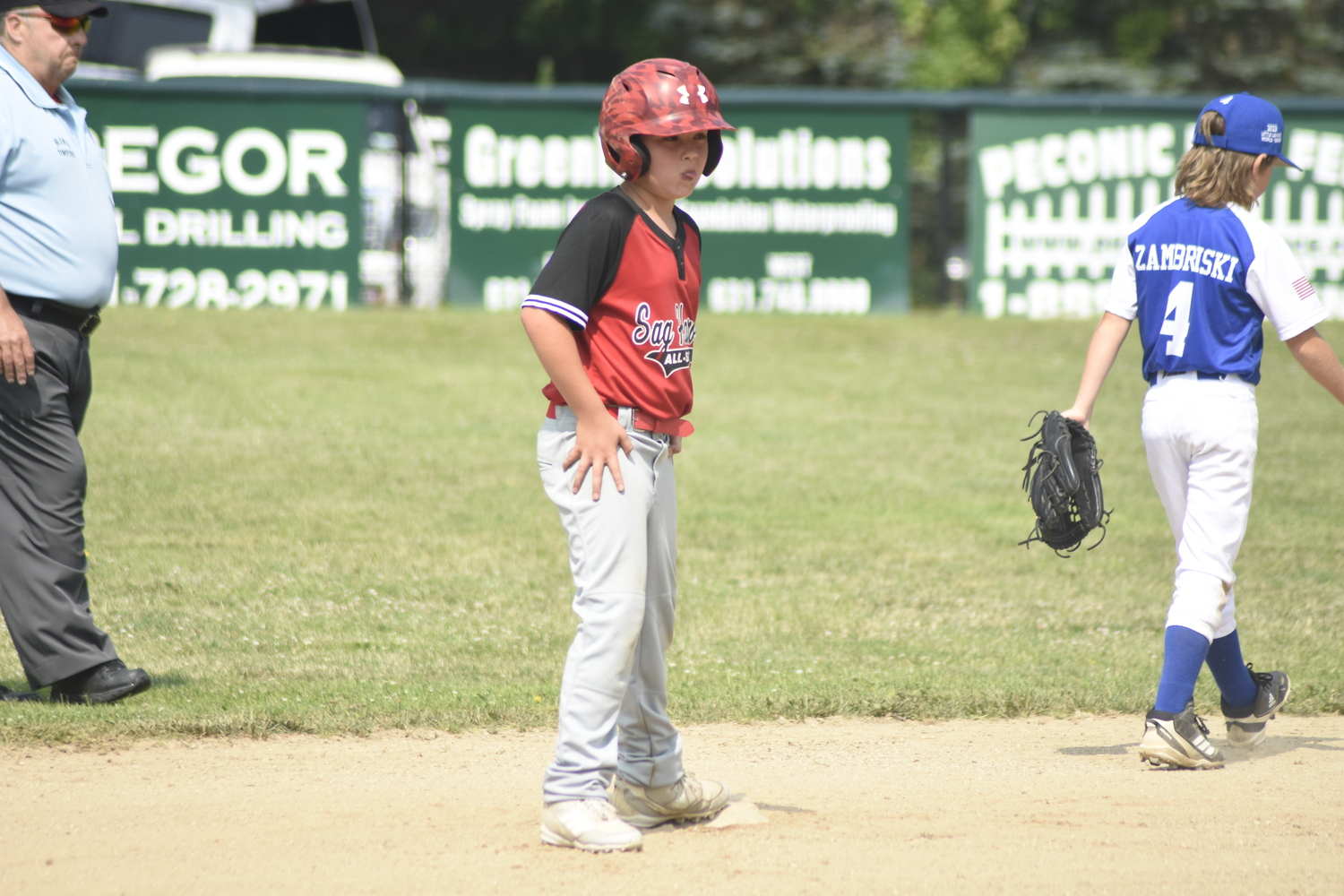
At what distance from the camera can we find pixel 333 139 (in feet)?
44.6

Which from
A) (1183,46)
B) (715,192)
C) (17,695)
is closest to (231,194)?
(715,192)

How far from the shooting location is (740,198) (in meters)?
14.1

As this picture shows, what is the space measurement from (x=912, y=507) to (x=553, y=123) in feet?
22.9

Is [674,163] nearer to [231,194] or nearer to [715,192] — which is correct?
[715,192]

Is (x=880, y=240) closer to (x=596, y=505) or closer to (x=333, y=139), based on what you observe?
(x=333, y=139)

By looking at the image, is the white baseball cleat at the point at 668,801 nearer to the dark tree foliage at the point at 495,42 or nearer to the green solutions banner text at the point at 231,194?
the green solutions banner text at the point at 231,194

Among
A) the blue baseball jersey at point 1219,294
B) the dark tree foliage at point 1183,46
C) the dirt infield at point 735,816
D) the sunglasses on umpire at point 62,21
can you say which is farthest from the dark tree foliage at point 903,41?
the dirt infield at point 735,816

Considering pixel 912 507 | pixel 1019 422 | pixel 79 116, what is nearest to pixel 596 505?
pixel 79 116

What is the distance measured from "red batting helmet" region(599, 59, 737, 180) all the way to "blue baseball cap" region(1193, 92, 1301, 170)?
1783mm

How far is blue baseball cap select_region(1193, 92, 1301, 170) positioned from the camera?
4344 millimetres

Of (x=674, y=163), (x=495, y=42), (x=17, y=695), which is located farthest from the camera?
(x=495, y=42)

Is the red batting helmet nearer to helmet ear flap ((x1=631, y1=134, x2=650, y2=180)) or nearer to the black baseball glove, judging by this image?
helmet ear flap ((x1=631, y1=134, x2=650, y2=180))

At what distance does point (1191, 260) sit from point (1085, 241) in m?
10.3

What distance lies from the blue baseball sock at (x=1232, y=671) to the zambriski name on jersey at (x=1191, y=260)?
120cm
